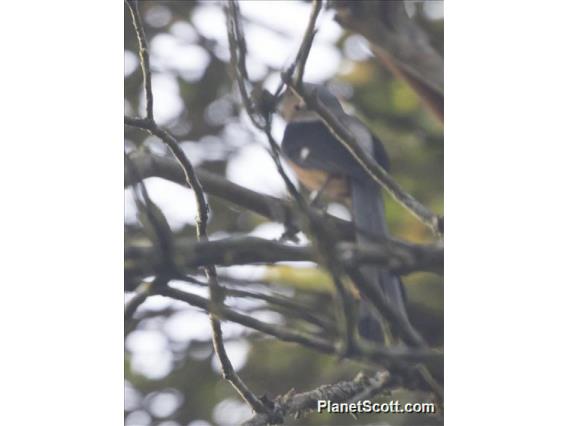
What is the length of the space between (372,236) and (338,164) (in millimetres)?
393

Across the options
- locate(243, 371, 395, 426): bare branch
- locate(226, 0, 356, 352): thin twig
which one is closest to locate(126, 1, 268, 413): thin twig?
locate(243, 371, 395, 426): bare branch

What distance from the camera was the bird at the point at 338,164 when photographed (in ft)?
7.79

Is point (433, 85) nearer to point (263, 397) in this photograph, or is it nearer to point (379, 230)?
point (379, 230)

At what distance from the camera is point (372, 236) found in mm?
2453

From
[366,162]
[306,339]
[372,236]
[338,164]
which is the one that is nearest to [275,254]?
[306,339]

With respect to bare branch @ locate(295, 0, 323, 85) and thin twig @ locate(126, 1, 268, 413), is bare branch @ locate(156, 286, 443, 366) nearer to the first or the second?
thin twig @ locate(126, 1, 268, 413)

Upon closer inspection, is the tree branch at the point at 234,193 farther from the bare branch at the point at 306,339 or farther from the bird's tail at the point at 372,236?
the bare branch at the point at 306,339

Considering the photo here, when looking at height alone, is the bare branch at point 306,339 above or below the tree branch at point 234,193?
below

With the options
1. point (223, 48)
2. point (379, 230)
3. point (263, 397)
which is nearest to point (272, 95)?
point (223, 48)

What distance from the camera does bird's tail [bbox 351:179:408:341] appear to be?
221cm

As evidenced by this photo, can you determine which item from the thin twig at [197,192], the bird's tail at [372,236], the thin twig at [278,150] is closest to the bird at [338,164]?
the bird's tail at [372,236]

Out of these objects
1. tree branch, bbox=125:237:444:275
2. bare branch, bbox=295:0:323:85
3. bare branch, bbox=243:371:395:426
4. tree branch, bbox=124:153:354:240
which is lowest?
bare branch, bbox=243:371:395:426
